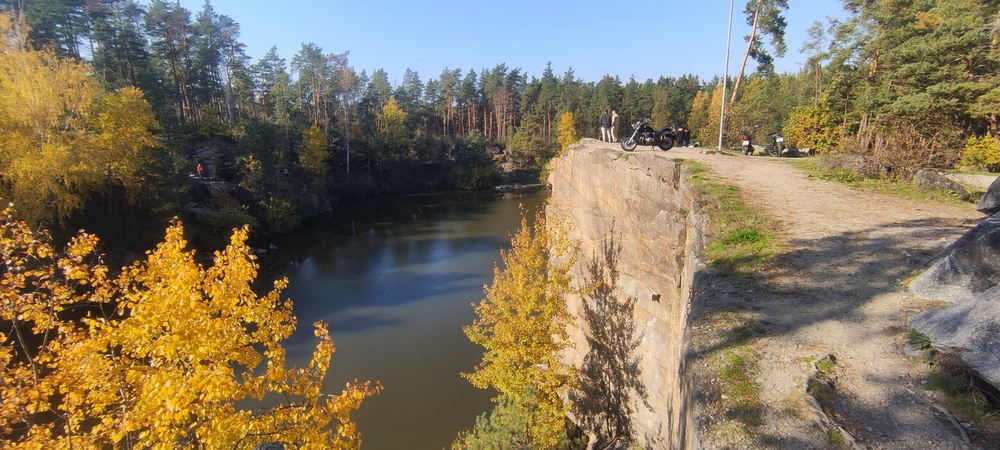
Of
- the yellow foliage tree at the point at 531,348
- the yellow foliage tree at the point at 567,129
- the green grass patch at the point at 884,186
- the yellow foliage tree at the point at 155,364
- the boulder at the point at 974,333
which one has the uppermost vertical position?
the yellow foliage tree at the point at 567,129

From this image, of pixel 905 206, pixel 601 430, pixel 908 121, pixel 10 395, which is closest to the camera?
pixel 10 395

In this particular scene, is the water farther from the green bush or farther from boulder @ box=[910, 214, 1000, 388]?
boulder @ box=[910, 214, 1000, 388]

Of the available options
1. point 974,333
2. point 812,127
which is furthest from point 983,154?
point 974,333

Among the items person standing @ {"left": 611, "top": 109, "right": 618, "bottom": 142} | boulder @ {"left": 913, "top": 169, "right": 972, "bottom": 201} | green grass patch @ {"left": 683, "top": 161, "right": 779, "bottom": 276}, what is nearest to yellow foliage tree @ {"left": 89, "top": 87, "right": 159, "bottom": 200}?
person standing @ {"left": 611, "top": 109, "right": 618, "bottom": 142}

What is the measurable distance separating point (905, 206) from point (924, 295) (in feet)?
14.3

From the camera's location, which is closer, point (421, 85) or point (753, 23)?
point (753, 23)

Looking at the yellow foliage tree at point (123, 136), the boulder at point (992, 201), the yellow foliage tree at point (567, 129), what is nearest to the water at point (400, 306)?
the yellow foliage tree at point (123, 136)

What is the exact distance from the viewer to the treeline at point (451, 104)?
14102 millimetres

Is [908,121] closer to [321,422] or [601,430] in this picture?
[601,430]

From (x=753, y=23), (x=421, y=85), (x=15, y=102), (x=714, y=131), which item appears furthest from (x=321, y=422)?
(x=421, y=85)

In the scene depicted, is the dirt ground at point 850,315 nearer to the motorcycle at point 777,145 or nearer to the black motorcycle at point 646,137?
the black motorcycle at point 646,137

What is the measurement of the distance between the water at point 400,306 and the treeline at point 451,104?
6525 mm

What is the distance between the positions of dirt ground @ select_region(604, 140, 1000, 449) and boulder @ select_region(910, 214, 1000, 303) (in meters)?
0.20

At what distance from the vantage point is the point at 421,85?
72.4 meters
